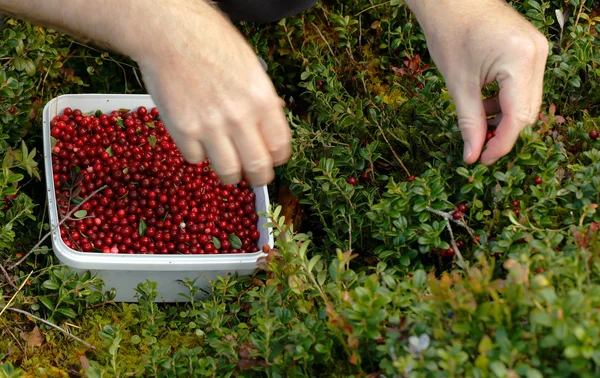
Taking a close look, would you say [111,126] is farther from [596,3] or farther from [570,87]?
[596,3]

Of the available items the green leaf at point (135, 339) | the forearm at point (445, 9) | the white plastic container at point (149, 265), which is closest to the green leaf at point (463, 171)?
the forearm at point (445, 9)

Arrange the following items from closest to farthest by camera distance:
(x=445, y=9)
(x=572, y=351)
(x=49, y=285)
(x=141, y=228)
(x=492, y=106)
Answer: (x=572, y=351) → (x=445, y=9) → (x=492, y=106) → (x=49, y=285) → (x=141, y=228)

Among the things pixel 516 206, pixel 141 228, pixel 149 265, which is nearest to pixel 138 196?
pixel 141 228


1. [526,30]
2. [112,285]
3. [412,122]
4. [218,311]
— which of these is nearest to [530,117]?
[526,30]

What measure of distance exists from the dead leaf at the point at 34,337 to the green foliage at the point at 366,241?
0.09 ft

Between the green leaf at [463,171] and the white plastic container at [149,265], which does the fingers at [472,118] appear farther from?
the white plastic container at [149,265]

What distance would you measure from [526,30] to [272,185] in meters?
1.21

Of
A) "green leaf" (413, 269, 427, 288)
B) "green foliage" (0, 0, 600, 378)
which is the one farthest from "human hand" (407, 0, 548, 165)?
"green leaf" (413, 269, 427, 288)

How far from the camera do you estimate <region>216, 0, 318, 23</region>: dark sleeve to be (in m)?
2.57

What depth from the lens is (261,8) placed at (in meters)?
2.60

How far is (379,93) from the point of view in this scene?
2842mm

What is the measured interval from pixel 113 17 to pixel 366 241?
3.62ft

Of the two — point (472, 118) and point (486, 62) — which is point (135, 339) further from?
point (486, 62)

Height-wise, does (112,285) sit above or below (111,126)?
below
